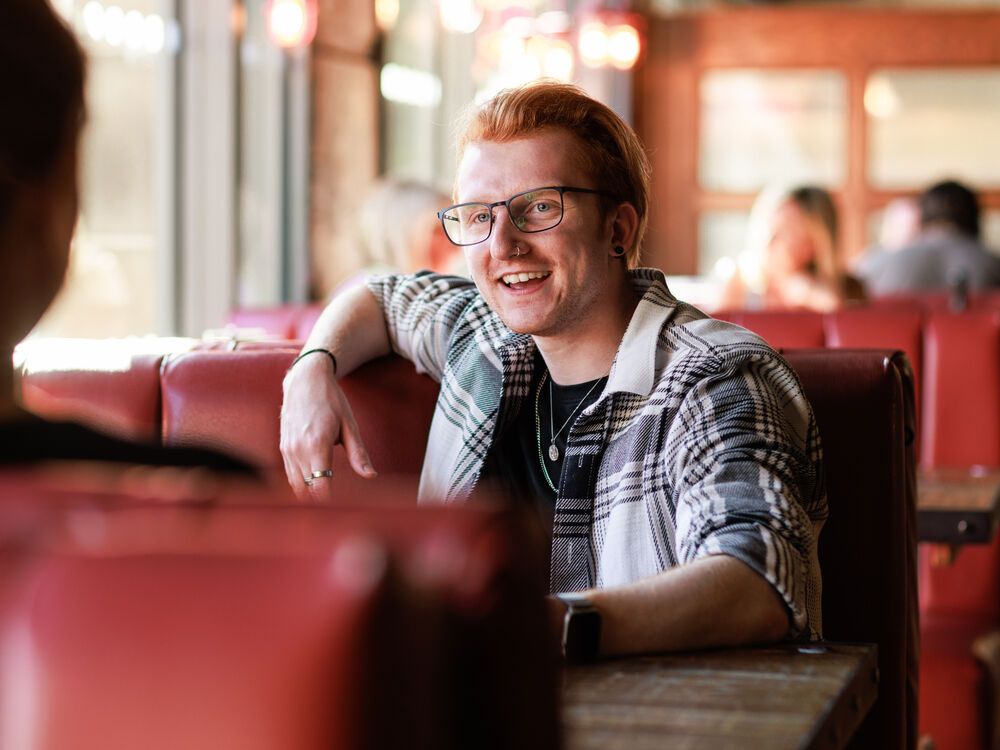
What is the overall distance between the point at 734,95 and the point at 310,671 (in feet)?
30.7

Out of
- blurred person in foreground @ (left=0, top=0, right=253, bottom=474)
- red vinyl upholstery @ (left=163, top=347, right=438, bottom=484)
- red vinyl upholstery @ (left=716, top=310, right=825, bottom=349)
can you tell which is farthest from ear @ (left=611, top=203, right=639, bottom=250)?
blurred person in foreground @ (left=0, top=0, right=253, bottom=474)

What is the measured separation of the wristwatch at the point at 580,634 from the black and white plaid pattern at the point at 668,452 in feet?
0.77

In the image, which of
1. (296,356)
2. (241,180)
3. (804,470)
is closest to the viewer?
(804,470)

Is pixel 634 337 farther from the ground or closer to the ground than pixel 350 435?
farther from the ground

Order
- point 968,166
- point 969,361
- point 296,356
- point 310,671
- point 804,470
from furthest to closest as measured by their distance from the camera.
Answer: point 968,166 → point 969,361 → point 296,356 → point 804,470 → point 310,671

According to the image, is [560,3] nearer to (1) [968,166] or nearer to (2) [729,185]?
(2) [729,185]

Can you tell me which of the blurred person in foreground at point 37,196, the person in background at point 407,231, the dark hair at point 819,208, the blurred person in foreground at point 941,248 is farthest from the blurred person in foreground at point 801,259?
the blurred person in foreground at point 37,196

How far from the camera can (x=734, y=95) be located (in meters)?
9.43

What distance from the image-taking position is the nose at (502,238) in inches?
70.4

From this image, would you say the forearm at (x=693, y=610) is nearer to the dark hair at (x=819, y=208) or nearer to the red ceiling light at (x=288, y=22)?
the dark hair at (x=819, y=208)

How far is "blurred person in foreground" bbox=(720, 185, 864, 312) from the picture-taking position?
4.97 metres

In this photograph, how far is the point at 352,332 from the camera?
6.48 feet

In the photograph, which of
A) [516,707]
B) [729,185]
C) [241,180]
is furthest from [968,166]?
[516,707]

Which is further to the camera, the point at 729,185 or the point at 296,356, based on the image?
the point at 729,185
